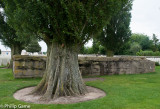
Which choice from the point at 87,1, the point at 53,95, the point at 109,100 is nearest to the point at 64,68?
the point at 53,95

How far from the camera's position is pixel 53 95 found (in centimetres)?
577

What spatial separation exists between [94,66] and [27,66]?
17.0ft

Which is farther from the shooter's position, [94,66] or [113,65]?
[113,65]

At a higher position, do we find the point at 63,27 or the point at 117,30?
the point at 117,30

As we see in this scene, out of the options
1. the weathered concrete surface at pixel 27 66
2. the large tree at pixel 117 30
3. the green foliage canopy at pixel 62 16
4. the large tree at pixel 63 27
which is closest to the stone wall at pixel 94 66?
the weathered concrete surface at pixel 27 66

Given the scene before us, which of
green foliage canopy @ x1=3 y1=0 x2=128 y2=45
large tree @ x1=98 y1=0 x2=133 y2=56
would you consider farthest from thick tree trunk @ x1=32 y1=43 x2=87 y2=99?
large tree @ x1=98 y1=0 x2=133 y2=56

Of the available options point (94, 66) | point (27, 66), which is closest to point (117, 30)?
point (94, 66)

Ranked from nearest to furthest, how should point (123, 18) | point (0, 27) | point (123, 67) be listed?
point (123, 67), point (0, 27), point (123, 18)

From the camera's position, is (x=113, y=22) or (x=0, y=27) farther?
(x=113, y=22)

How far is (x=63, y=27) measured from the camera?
5340 millimetres

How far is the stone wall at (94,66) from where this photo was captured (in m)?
9.95

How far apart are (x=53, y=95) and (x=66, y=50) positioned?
1908mm

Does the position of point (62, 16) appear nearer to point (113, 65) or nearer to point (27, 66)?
point (27, 66)

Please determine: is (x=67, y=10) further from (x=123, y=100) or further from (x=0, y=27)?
(x=0, y=27)
